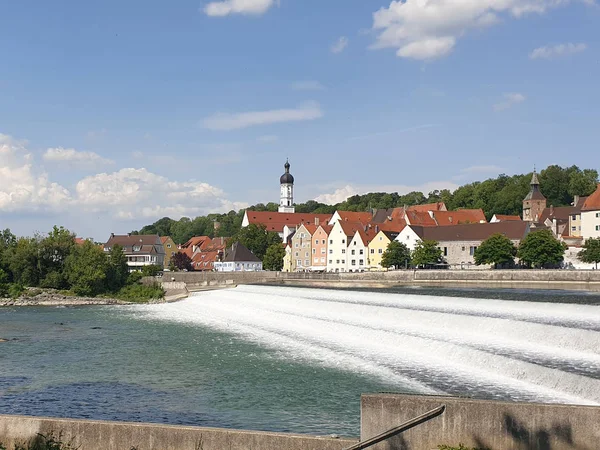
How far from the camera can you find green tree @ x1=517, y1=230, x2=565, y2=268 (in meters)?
79.5

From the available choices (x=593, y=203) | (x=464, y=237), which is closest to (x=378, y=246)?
(x=464, y=237)

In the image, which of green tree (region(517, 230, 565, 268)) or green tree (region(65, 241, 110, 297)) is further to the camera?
green tree (region(517, 230, 565, 268))

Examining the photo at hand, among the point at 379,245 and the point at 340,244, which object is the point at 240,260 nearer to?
the point at 340,244

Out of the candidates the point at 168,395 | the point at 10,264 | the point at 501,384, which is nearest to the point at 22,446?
the point at 168,395

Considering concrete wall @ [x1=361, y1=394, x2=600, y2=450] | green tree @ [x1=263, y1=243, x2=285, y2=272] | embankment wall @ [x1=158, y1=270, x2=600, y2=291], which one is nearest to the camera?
concrete wall @ [x1=361, y1=394, x2=600, y2=450]

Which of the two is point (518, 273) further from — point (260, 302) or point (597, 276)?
point (260, 302)

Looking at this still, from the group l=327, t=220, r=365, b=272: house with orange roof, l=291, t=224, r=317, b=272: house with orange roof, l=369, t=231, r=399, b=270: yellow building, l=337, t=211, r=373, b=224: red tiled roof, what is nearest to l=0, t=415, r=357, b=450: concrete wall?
l=369, t=231, r=399, b=270: yellow building

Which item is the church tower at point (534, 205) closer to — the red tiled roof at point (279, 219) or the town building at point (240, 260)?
the red tiled roof at point (279, 219)

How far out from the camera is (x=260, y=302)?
51.5 m

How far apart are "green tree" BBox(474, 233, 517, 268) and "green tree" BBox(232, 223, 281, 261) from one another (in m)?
45.2

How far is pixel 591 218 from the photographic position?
94375 mm

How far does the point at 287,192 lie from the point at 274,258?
53808mm

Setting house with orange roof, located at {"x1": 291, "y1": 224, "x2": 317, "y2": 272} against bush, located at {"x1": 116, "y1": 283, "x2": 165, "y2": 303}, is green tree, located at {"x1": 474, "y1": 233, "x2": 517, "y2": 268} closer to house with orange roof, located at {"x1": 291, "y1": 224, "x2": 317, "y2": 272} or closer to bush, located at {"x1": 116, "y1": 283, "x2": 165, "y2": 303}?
house with orange roof, located at {"x1": 291, "y1": 224, "x2": 317, "y2": 272}

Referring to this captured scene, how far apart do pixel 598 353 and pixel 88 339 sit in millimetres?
27807
